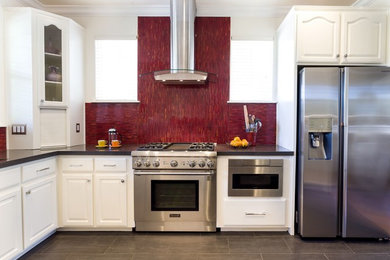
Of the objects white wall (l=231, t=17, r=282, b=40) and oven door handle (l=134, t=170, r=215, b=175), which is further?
white wall (l=231, t=17, r=282, b=40)

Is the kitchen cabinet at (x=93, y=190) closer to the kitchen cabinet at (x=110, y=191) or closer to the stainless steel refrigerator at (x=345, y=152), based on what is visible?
the kitchen cabinet at (x=110, y=191)

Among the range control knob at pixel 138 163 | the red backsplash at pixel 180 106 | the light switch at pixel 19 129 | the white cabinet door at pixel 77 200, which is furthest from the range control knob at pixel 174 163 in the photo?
the light switch at pixel 19 129

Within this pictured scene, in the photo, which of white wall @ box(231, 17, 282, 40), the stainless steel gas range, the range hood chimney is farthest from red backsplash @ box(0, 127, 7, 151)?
white wall @ box(231, 17, 282, 40)

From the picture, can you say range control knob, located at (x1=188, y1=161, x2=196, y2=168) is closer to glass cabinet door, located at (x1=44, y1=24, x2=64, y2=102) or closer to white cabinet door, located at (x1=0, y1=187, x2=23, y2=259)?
white cabinet door, located at (x1=0, y1=187, x2=23, y2=259)

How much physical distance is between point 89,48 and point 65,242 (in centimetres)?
238

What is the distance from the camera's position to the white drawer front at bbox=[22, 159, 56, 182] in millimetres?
2275

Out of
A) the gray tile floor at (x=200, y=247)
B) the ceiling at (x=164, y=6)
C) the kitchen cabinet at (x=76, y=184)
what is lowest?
the gray tile floor at (x=200, y=247)

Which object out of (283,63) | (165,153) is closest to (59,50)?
(165,153)

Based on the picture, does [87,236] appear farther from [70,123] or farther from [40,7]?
[40,7]

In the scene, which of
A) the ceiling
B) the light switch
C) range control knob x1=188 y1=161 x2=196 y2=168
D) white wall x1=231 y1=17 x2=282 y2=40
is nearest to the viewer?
range control knob x1=188 y1=161 x2=196 y2=168

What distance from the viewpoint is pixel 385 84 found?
2549 millimetres

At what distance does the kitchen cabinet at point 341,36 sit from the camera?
2629mm

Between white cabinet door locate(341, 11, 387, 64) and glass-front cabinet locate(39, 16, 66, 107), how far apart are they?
123 inches

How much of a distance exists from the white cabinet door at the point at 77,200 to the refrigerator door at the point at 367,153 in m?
2.67
